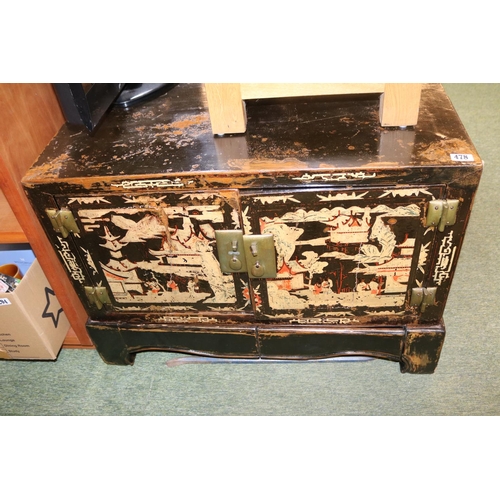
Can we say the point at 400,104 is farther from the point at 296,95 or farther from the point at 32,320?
the point at 32,320

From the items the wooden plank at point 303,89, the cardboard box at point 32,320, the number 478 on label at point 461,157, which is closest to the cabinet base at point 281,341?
→ the cardboard box at point 32,320

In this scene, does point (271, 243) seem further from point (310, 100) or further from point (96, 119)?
point (96, 119)

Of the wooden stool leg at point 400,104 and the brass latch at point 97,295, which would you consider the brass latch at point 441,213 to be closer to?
the wooden stool leg at point 400,104

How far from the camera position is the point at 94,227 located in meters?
1.18

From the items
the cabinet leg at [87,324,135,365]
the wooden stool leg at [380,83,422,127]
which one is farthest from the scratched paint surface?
the wooden stool leg at [380,83,422,127]

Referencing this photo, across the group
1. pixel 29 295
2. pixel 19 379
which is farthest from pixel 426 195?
pixel 19 379

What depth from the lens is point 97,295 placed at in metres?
1.34

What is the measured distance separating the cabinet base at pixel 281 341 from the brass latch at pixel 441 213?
1.16ft

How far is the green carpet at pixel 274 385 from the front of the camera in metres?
1.40

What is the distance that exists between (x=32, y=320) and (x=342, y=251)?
907 millimetres

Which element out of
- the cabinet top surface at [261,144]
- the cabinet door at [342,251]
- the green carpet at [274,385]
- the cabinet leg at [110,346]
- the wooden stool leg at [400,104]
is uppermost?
the wooden stool leg at [400,104]

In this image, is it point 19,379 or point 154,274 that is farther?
point 19,379

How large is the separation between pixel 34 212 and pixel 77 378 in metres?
0.60

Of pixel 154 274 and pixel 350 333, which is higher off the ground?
pixel 154 274
